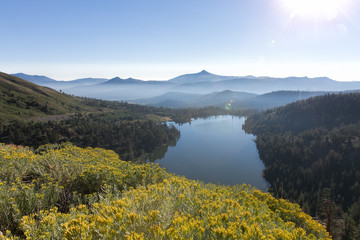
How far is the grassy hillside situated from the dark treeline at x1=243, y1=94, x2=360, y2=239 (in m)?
51.2

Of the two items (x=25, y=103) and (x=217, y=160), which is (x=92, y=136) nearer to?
(x=217, y=160)

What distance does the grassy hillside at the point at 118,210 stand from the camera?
477 centimetres

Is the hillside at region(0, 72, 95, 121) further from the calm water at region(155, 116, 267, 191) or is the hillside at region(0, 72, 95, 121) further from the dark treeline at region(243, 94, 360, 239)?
the dark treeline at region(243, 94, 360, 239)

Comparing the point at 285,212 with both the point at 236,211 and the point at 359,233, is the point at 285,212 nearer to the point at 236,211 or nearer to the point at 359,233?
the point at 236,211

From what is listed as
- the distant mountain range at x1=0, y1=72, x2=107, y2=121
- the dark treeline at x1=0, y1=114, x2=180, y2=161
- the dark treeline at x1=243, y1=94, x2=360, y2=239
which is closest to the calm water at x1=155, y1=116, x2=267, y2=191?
the dark treeline at x1=243, y1=94, x2=360, y2=239

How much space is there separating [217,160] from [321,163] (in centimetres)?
5902

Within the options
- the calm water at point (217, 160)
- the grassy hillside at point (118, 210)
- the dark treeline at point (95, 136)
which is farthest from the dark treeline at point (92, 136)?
the grassy hillside at point (118, 210)

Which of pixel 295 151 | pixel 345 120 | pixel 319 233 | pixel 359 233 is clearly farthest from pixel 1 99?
pixel 345 120

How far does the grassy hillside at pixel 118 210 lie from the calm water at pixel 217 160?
269ft

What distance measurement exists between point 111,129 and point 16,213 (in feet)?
396

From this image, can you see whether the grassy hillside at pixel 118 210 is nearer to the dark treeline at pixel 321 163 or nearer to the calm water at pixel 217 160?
the dark treeline at pixel 321 163

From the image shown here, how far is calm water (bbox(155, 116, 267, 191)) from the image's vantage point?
9931cm

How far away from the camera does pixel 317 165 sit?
111375mm

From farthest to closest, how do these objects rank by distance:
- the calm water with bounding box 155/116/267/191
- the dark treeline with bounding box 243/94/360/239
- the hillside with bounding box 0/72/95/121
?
the hillside with bounding box 0/72/95/121 < the calm water with bounding box 155/116/267/191 < the dark treeline with bounding box 243/94/360/239
